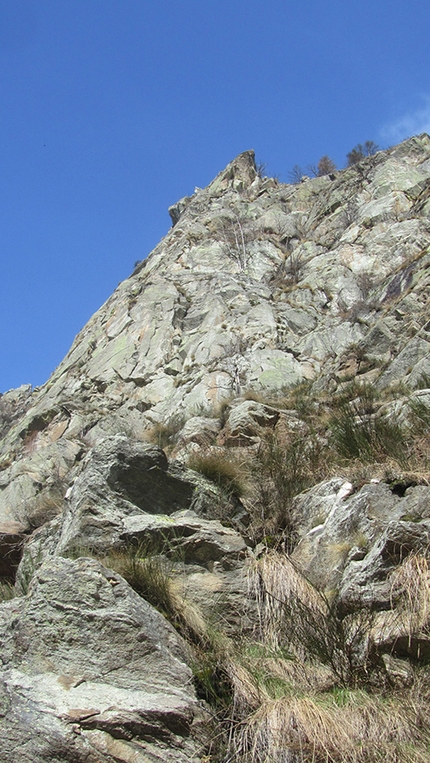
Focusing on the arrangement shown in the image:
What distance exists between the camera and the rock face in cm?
348

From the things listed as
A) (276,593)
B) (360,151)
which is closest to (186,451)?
(276,593)

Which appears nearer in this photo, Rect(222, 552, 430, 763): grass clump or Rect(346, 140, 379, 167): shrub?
Rect(222, 552, 430, 763): grass clump

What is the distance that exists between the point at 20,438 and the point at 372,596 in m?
16.6

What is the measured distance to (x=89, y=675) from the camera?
3.51 m

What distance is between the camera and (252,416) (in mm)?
9906

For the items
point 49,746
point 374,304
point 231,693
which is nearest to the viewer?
point 49,746

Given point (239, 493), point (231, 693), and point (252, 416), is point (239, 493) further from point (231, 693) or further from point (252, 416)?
point (252, 416)

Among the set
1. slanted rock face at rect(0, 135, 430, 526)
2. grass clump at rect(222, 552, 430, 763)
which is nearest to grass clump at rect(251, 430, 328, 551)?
grass clump at rect(222, 552, 430, 763)

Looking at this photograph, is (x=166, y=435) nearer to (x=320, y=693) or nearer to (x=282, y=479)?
(x=282, y=479)

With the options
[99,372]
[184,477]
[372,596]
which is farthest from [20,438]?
[372,596]

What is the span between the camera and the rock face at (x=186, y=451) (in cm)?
348

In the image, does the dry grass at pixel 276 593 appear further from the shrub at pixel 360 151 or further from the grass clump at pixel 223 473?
the shrub at pixel 360 151

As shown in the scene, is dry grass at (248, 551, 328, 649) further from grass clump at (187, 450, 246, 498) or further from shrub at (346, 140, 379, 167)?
shrub at (346, 140, 379, 167)

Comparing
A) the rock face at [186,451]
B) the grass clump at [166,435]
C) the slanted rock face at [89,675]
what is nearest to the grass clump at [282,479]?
the rock face at [186,451]
